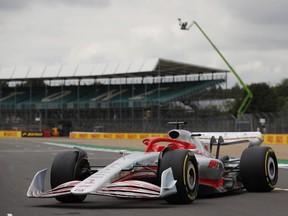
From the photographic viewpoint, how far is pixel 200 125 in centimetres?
5672

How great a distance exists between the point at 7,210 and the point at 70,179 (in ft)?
4.44

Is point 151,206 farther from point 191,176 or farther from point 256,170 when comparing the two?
point 256,170

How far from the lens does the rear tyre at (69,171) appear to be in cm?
1050

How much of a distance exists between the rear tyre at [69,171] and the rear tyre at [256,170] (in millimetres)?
3113

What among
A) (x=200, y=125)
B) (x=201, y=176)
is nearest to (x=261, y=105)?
(x=200, y=125)

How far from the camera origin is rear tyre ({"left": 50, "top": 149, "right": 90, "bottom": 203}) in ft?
34.4

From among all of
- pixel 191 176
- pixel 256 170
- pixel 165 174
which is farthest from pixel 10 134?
pixel 165 174

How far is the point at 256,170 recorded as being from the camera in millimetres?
11914

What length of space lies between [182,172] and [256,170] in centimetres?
262

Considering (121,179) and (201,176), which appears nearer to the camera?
(121,179)

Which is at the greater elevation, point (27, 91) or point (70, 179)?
point (27, 91)

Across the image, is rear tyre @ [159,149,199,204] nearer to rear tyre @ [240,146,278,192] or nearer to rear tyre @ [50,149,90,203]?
rear tyre @ [50,149,90,203]

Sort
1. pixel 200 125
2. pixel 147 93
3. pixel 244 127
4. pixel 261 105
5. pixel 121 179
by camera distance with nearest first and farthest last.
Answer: pixel 121 179
pixel 244 127
pixel 200 125
pixel 147 93
pixel 261 105

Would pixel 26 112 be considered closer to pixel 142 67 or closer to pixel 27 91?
pixel 27 91
